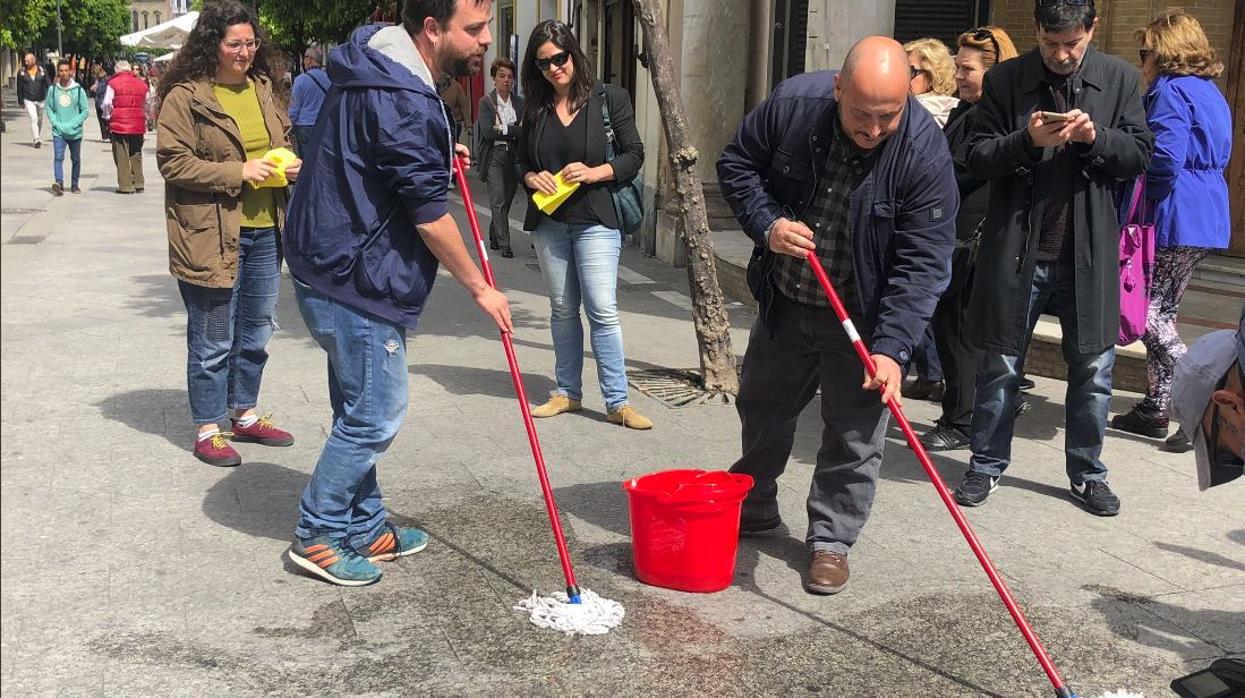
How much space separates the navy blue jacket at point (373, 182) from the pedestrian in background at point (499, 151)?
8.28 m

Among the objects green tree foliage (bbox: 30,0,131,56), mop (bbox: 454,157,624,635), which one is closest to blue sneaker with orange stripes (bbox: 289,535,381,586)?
mop (bbox: 454,157,624,635)

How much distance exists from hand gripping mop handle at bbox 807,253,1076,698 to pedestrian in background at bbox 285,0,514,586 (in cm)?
103

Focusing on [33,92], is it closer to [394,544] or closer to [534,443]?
[394,544]

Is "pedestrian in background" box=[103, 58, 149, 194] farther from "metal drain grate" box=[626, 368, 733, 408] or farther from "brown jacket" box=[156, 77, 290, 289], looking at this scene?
"brown jacket" box=[156, 77, 290, 289]

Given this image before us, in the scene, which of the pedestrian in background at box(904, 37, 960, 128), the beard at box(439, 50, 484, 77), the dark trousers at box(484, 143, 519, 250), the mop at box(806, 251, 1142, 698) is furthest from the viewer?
the dark trousers at box(484, 143, 519, 250)

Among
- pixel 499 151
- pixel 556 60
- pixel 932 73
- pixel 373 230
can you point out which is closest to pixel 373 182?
pixel 373 230

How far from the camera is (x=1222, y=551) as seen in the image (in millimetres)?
4742

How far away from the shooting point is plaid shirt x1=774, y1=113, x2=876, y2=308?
4.04 m

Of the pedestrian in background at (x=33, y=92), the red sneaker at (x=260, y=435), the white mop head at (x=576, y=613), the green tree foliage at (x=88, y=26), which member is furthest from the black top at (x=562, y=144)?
the green tree foliage at (x=88, y=26)

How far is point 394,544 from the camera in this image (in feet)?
14.6

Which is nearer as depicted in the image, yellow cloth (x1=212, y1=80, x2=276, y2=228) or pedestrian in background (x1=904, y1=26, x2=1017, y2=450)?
yellow cloth (x1=212, y1=80, x2=276, y2=228)

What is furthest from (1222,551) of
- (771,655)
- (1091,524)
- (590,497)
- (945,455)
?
(590,497)

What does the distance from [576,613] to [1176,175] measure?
143 inches

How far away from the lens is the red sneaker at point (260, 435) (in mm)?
5730
